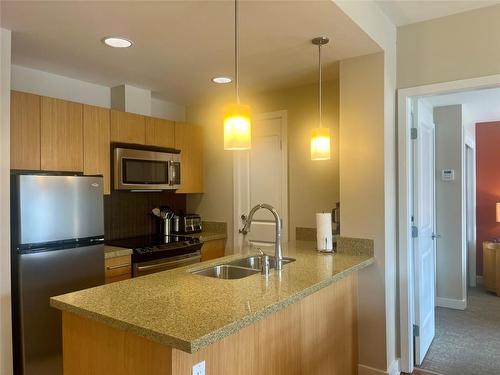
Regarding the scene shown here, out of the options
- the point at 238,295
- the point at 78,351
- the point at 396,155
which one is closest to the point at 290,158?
the point at 396,155

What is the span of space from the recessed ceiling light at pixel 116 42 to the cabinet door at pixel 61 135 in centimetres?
73

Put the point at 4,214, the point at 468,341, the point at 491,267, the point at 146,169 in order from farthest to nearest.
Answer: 1. the point at 491,267
2. the point at 146,169
3. the point at 468,341
4. the point at 4,214

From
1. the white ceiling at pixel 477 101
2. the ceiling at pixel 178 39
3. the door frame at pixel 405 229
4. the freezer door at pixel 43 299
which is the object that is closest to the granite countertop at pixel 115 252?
the freezer door at pixel 43 299

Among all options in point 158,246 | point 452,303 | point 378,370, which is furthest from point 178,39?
point 452,303

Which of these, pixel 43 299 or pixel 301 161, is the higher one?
pixel 301 161

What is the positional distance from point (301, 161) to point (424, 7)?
1.63 metres

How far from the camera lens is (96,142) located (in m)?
3.20

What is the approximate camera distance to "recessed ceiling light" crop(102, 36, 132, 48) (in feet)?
8.05

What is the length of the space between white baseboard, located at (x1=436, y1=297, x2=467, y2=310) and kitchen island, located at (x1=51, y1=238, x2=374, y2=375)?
2.56 m

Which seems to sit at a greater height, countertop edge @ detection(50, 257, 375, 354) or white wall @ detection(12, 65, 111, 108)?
white wall @ detection(12, 65, 111, 108)

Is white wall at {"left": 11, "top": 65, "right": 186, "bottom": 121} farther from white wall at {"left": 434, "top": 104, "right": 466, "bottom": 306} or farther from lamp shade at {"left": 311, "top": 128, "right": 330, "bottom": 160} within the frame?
white wall at {"left": 434, "top": 104, "right": 466, "bottom": 306}

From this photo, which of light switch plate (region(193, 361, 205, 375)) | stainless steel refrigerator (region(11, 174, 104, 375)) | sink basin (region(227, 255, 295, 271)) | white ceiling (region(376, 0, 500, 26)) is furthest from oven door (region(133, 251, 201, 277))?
white ceiling (region(376, 0, 500, 26))

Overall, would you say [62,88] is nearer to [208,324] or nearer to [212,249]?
[212,249]

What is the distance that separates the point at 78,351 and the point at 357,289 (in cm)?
188
